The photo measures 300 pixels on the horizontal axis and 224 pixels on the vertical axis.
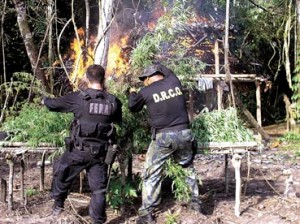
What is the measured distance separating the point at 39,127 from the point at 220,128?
2.36m

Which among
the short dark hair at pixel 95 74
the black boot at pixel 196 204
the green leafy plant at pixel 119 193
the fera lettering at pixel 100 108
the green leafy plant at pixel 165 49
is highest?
the green leafy plant at pixel 165 49

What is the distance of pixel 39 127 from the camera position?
6.29m

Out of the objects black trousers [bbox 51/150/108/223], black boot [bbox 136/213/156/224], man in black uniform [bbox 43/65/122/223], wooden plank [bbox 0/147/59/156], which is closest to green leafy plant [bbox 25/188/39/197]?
wooden plank [bbox 0/147/59/156]

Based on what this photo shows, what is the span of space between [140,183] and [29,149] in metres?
1.46

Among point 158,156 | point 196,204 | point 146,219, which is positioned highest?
point 158,156

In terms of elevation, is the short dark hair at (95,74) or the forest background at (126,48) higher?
the forest background at (126,48)

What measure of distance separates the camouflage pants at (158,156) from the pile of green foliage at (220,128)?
44cm

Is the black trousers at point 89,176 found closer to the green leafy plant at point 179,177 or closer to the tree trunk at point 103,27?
the green leafy plant at point 179,177

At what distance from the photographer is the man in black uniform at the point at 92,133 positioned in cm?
569

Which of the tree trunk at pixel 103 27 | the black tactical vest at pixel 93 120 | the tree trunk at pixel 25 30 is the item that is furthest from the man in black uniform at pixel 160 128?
the tree trunk at pixel 25 30

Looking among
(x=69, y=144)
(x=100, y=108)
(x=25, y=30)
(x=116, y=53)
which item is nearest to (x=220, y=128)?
(x=100, y=108)

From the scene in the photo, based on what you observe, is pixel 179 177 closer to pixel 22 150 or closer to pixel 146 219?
pixel 146 219

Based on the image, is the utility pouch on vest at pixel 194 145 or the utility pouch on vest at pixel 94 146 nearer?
the utility pouch on vest at pixel 94 146

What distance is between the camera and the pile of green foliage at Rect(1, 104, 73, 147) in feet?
20.4
